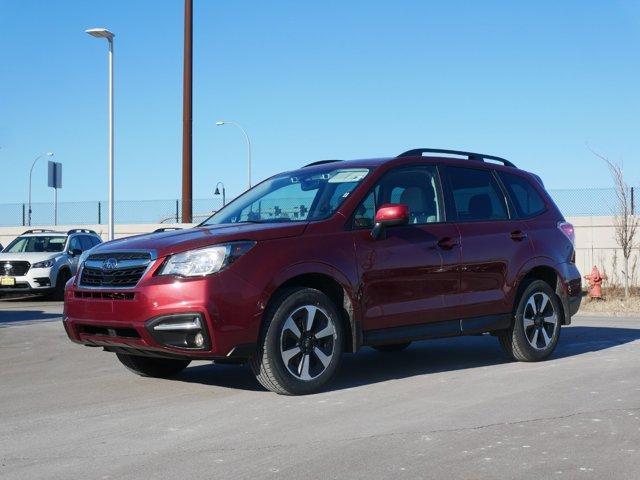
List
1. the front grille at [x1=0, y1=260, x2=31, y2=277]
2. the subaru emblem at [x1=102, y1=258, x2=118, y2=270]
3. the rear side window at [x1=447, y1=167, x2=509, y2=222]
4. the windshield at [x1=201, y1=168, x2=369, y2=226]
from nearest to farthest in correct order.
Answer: the subaru emblem at [x1=102, y1=258, x2=118, y2=270], the windshield at [x1=201, y1=168, x2=369, y2=226], the rear side window at [x1=447, y1=167, x2=509, y2=222], the front grille at [x1=0, y1=260, x2=31, y2=277]

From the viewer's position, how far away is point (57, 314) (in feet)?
52.5

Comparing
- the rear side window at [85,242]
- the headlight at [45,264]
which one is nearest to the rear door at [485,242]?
the headlight at [45,264]

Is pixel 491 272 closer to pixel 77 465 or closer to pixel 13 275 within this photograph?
pixel 77 465

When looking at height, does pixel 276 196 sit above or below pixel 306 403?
above

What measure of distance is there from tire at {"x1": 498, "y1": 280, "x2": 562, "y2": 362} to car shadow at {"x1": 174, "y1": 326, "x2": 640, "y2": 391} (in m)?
0.29

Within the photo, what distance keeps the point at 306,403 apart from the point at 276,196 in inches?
85.2

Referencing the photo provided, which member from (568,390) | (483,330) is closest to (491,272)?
(483,330)

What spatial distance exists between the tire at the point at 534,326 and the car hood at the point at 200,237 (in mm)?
2626

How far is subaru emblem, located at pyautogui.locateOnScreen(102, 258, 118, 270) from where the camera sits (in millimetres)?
6879

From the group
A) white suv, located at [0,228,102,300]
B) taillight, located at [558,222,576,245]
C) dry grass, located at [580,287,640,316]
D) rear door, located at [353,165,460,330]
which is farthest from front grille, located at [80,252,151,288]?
white suv, located at [0,228,102,300]

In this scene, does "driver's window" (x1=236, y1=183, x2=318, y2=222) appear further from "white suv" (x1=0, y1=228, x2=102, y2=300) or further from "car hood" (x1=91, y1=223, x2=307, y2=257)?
"white suv" (x1=0, y1=228, x2=102, y2=300)

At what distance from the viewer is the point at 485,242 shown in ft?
27.0

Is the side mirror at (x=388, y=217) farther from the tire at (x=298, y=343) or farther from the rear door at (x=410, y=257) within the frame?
the tire at (x=298, y=343)

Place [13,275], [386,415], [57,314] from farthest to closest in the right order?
[13,275] → [57,314] → [386,415]
